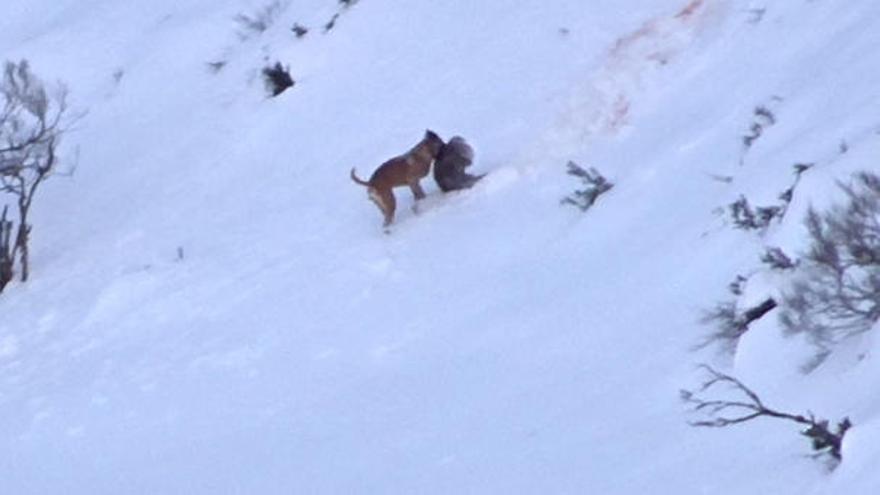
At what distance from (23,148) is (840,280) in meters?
10.6

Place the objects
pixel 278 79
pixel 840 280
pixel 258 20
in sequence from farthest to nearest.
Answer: pixel 258 20
pixel 278 79
pixel 840 280

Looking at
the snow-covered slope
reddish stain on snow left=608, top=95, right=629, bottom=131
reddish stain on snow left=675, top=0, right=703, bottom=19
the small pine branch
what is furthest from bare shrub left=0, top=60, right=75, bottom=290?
the small pine branch

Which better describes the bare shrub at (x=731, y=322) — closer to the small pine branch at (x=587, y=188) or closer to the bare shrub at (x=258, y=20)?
the small pine branch at (x=587, y=188)

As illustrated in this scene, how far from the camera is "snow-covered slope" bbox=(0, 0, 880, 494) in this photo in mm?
11109

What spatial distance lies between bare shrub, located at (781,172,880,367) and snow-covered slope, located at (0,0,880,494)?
0.15 meters

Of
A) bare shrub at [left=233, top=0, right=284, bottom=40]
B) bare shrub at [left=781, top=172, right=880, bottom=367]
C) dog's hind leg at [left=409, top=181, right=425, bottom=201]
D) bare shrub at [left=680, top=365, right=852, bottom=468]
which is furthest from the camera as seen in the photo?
bare shrub at [left=233, top=0, right=284, bottom=40]

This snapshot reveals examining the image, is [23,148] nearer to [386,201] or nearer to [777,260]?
[386,201]

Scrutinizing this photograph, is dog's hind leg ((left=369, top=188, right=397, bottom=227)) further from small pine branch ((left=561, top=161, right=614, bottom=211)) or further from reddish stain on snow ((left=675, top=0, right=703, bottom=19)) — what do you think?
reddish stain on snow ((left=675, top=0, right=703, bottom=19))

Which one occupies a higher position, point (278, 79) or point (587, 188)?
point (587, 188)

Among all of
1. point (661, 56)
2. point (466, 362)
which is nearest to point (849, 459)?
point (466, 362)

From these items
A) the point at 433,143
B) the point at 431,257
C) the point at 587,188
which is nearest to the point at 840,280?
the point at 587,188

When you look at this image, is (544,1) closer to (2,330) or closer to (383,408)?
(2,330)

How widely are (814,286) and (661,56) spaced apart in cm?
630

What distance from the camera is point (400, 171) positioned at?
52.3 feet
